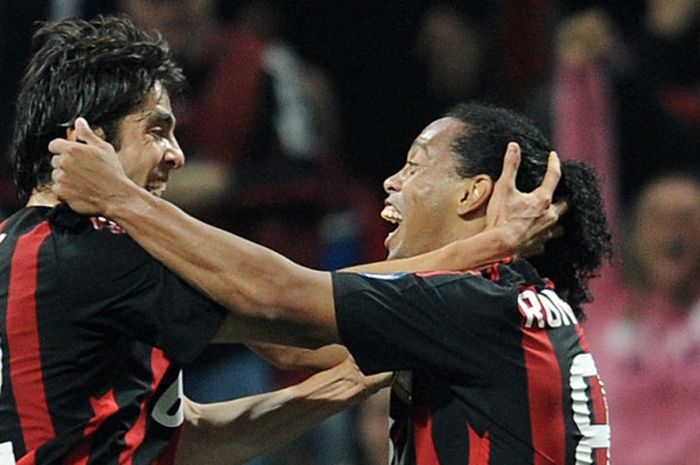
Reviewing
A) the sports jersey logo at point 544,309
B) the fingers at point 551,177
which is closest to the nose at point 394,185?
the fingers at point 551,177

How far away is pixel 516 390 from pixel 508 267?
30cm

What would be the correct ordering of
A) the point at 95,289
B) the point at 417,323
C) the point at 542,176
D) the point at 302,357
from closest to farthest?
the point at 95,289 < the point at 417,323 < the point at 542,176 < the point at 302,357

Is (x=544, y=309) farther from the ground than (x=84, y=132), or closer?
closer

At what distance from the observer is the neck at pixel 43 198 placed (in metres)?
3.20

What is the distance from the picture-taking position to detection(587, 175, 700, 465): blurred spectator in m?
6.52

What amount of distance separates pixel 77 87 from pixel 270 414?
39.2 inches

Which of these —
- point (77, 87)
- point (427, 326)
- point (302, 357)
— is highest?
point (77, 87)

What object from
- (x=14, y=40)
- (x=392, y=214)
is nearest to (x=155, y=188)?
(x=392, y=214)

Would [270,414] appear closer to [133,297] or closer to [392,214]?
[392,214]

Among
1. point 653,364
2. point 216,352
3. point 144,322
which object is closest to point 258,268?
point 144,322

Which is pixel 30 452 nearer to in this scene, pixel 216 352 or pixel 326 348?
pixel 326 348

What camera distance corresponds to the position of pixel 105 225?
10.2 feet

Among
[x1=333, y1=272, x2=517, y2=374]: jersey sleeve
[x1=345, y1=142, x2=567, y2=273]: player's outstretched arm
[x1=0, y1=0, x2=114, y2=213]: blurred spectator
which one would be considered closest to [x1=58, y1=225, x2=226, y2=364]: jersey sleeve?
[x1=333, y1=272, x2=517, y2=374]: jersey sleeve

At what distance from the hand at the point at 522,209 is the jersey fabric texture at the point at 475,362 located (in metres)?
0.12
